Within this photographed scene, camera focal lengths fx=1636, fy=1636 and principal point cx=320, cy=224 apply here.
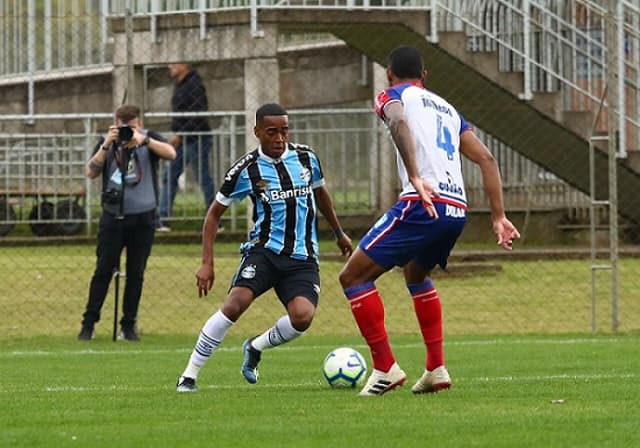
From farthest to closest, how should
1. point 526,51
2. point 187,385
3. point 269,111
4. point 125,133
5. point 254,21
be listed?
point 526,51
point 254,21
point 125,133
point 269,111
point 187,385

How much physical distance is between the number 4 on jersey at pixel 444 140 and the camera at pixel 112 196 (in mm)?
6027

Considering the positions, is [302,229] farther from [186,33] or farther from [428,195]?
[186,33]

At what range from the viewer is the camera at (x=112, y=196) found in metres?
14.7

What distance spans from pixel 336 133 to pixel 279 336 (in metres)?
11.2

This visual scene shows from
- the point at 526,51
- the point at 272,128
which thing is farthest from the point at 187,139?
the point at 272,128

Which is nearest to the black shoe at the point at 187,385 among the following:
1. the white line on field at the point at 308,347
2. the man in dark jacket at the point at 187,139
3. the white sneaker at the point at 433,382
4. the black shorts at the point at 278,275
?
the black shorts at the point at 278,275

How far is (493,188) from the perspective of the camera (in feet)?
30.0

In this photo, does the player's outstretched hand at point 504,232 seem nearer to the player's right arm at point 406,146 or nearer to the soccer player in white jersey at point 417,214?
the soccer player in white jersey at point 417,214

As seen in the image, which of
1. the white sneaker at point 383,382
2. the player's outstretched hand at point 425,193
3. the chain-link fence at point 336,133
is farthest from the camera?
the chain-link fence at point 336,133

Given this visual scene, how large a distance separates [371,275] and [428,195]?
2.13 ft

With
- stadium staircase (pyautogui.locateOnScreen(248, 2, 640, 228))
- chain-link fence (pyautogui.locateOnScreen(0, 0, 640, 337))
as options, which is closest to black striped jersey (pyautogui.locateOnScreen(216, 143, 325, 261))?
chain-link fence (pyautogui.locateOnScreen(0, 0, 640, 337))

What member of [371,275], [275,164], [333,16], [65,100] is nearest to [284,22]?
[333,16]

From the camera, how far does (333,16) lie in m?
18.4

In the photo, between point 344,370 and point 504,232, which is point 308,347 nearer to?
point 344,370
